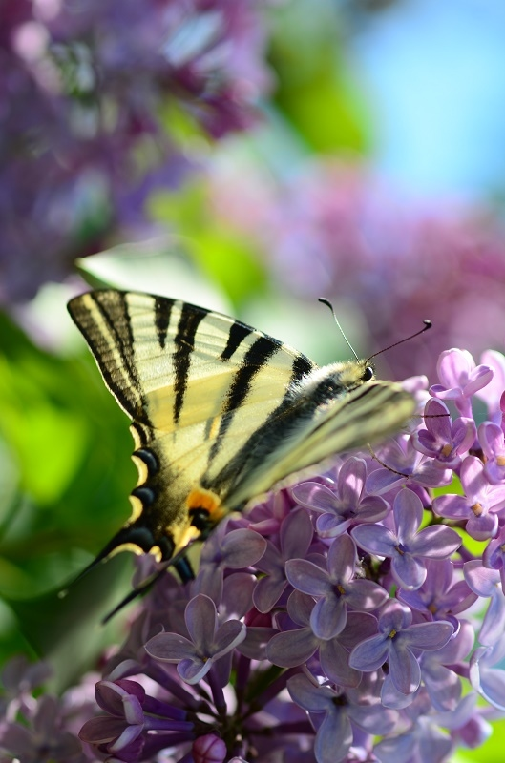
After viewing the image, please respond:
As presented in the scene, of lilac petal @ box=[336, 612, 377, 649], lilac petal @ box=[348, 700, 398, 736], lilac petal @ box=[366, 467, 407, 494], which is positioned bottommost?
lilac petal @ box=[348, 700, 398, 736]

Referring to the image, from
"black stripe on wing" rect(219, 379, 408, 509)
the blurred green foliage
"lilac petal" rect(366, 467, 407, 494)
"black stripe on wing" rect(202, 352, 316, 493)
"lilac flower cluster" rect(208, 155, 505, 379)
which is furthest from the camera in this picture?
"lilac flower cluster" rect(208, 155, 505, 379)

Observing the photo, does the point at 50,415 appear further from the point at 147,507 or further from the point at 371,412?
the point at 371,412

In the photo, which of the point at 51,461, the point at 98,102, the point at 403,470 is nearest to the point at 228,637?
the point at 403,470

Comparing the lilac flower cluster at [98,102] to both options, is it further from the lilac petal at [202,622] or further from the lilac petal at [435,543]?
the lilac petal at [435,543]

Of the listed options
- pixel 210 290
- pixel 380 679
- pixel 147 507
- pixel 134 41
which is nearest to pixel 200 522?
pixel 147 507

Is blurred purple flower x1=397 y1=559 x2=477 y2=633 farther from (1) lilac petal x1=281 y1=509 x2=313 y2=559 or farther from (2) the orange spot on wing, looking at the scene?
(2) the orange spot on wing

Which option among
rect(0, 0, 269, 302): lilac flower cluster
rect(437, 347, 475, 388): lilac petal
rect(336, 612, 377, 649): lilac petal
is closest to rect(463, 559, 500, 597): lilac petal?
rect(336, 612, 377, 649): lilac petal

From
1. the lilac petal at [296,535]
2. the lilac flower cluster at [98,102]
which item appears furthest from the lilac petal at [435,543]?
the lilac flower cluster at [98,102]
